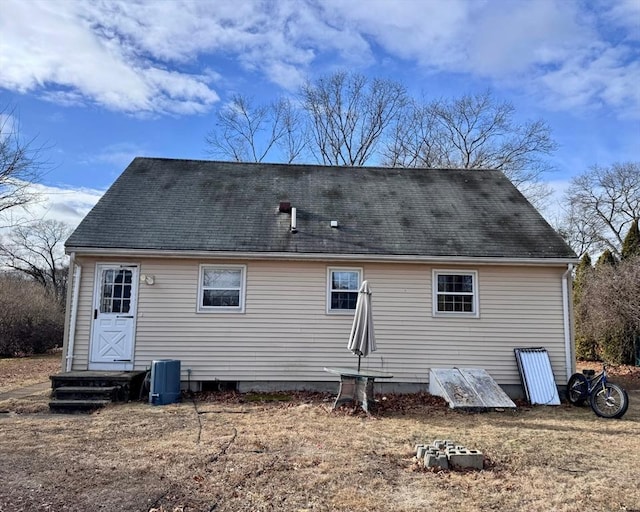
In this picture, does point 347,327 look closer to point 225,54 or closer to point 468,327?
point 468,327

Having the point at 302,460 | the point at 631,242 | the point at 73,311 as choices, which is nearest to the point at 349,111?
the point at 631,242

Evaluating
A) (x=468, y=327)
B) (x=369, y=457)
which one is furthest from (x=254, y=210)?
(x=369, y=457)

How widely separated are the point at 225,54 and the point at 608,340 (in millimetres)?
15148

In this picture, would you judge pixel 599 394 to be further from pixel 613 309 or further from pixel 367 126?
pixel 367 126

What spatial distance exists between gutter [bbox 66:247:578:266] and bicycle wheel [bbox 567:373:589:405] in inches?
90.6

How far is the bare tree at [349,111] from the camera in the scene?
27188mm

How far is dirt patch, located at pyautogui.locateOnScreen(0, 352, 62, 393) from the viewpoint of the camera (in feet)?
35.6

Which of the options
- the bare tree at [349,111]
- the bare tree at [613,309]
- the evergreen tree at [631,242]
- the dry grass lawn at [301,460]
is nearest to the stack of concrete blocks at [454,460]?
the dry grass lawn at [301,460]

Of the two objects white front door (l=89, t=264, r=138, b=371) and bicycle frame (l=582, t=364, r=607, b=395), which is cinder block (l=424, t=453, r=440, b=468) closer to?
bicycle frame (l=582, t=364, r=607, b=395)

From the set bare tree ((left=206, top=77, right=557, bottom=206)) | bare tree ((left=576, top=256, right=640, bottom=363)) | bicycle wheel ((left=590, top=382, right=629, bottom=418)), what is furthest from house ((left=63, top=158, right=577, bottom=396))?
bare tree ((left=206, top=77, right=557, bottom=206))

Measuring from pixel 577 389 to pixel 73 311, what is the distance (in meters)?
10.1

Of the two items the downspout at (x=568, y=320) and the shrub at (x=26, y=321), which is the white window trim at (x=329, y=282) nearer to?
the downspout at (x=568, y=320)

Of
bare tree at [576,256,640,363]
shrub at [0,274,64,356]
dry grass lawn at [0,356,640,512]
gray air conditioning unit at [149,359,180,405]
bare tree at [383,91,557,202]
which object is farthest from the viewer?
bare tree at [383,91,557,202]

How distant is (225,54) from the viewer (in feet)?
42.3
